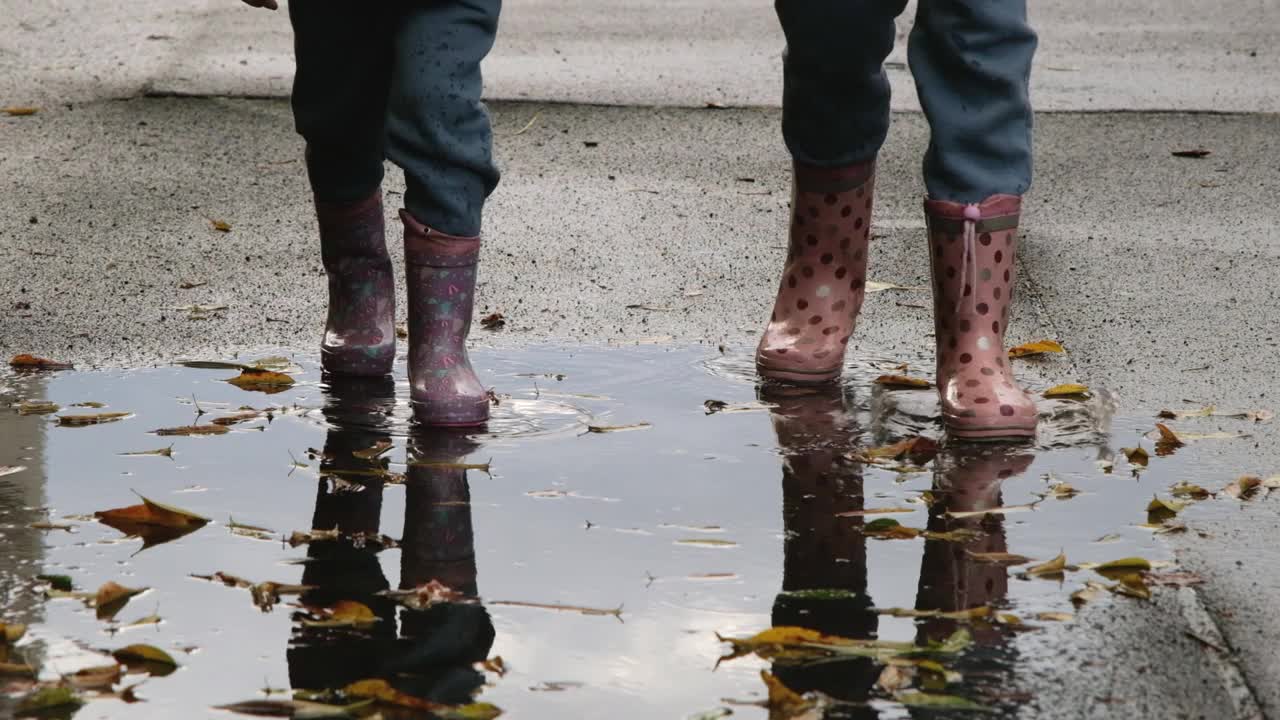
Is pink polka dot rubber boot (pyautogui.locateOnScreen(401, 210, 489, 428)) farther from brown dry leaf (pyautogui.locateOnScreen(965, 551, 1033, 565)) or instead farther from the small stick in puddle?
brown dry leaf (pyautogui.locateOnScreen(965, 551, 1033, 565))

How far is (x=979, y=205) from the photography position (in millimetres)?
3186

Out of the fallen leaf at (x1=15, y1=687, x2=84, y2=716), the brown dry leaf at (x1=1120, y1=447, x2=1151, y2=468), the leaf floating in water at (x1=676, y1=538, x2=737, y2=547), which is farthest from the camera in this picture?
the brown dry leaf at (x1=1120, y1=447, x2=1151, y2=468)

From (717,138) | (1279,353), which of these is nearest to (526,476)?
(1279,353)

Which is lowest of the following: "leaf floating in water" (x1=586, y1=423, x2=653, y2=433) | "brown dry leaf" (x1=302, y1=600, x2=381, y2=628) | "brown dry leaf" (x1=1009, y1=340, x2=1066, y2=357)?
"brown dry leaf" (x1=302, y1=600, x2=381, y2=628)

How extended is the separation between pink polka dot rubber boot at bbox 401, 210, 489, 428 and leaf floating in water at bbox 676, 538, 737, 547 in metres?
0.70

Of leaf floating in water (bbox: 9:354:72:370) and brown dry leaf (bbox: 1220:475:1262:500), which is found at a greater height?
leaf floating in water (bbox: 9:354:72:370)

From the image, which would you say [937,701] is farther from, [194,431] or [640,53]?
[640,53]

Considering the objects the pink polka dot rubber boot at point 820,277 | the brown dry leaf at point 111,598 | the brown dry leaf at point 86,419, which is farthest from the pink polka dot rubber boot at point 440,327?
the brown dry leaf at point 111,598

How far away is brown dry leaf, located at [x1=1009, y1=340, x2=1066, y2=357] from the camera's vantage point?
148 inches

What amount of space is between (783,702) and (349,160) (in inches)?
70.4

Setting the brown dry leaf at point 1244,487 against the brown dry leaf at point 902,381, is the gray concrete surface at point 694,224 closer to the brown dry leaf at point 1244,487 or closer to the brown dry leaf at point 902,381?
the brown dry leaf at point 1244,487

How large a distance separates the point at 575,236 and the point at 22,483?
224 cm

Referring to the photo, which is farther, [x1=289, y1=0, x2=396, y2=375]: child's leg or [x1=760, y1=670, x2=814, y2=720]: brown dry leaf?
[x1=289, y1=0, x2=396, y2=375]: child's leg

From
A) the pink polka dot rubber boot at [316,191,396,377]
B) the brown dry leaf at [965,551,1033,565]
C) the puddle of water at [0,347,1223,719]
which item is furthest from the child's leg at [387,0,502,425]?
the brown dry leaf at [965,551,1033,565]
